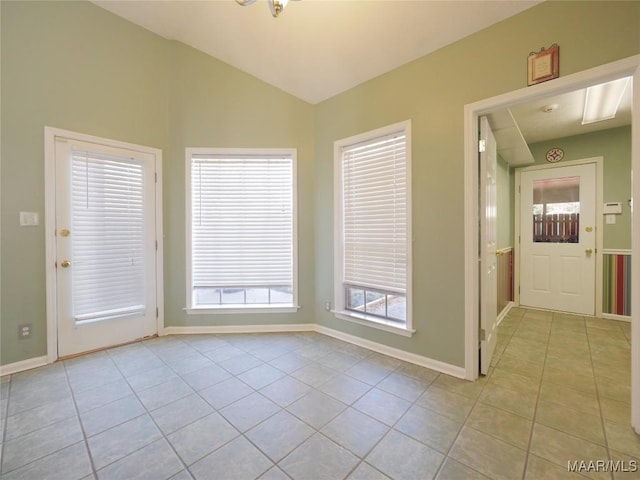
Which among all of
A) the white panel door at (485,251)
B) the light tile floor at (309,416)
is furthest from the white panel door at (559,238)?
the white panel door at (485,251)

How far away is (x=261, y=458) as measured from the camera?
1379mm

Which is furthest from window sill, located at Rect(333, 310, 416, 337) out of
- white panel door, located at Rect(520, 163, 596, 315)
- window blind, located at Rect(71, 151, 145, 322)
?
white panel door, located at Rect(520, 163, 596, 315)

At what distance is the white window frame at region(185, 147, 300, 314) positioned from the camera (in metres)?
3.08

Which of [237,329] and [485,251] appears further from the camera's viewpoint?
[237,329]

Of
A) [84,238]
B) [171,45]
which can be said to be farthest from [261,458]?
[171,45]

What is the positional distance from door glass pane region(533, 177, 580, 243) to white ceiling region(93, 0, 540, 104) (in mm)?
3165

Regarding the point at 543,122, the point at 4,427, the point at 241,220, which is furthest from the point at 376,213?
the point at 4,427

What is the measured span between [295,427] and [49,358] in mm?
2424

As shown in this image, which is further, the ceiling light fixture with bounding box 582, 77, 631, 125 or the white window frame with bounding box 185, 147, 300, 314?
the white window frame with bounding box 185, 147, 300, 314

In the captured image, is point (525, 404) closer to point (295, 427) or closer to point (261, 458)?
point (295, 427)

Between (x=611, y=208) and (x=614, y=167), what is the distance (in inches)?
21.9

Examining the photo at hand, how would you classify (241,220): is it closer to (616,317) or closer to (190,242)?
(190,242)

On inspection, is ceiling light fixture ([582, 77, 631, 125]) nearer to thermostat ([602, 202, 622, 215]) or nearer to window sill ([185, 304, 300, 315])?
thermostat ([602, 202, 622, 215])

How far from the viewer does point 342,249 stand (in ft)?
9.91
